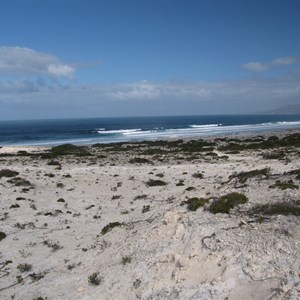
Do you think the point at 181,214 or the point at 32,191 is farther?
the point at 32,191

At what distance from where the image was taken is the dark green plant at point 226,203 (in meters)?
10.7

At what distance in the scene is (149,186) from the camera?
23.1 m

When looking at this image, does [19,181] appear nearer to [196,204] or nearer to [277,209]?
[196,204]

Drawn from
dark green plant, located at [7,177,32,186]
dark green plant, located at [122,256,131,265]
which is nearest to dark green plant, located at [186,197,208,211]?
dark green plant, located at [122,256,131,265]

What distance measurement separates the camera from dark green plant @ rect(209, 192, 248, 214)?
35.0 ft

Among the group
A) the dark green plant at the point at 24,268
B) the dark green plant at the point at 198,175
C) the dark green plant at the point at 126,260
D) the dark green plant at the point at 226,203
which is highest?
the dark green plant at the point at 226,203

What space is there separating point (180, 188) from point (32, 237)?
31.9 feet

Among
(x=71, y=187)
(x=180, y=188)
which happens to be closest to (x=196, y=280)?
(x=180, y=188)

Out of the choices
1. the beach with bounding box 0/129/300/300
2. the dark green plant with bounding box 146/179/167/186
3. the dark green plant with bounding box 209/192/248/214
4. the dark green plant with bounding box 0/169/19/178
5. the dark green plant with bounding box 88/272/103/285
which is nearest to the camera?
the beach with bounding box 0/129/300/300

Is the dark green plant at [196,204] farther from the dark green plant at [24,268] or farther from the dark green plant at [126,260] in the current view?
the dark green plant at [24,268]

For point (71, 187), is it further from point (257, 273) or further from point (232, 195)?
point (257, 273)

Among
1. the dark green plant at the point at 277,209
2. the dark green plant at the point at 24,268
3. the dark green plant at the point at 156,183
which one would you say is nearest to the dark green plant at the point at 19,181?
the dark green plant at the point at 156,183

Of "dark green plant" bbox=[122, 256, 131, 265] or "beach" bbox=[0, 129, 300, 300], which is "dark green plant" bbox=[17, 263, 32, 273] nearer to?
"beach" bbox=[0, 129, 300, 300]

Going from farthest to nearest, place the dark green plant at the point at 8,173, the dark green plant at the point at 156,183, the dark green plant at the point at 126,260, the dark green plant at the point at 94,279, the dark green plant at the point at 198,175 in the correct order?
1. the dark green plant at the point at 8,173
2. the dark green plant at the point at 198,175
3. the dark green plant at the point at 156,183
4. the dark green plant at the point at 126,260
5. the dark green plant at the point at 94,279
